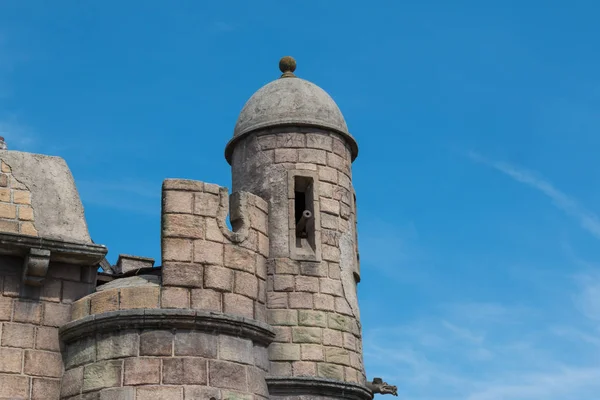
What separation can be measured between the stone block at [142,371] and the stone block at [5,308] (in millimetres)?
1379

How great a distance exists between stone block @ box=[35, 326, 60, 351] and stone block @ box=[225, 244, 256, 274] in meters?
1.95

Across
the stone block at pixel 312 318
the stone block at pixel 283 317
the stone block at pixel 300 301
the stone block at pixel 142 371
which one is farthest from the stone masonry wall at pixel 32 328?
the stone block at pixel 312 318

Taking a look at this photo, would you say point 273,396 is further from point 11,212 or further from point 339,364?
point 11,212

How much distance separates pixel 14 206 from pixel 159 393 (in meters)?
2.62

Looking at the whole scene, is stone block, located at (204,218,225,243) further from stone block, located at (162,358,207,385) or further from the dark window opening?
stone block, located at (162,358,207,385)

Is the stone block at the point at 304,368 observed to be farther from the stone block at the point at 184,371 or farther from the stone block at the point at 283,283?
the stone block at the point at 184,371

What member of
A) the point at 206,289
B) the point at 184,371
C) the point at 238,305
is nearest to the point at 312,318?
the point at 238,305

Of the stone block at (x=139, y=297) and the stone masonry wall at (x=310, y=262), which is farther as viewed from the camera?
the stone masonry wall at (x=310, y=262)

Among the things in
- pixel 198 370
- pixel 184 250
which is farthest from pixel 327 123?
pixel 198 370

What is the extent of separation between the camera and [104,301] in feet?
34.1

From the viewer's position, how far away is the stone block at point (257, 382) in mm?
10445

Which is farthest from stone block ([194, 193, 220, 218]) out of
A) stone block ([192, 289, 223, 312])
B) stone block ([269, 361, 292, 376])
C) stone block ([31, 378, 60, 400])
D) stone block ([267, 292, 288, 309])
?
stone block ([31, 378, 60, 400])

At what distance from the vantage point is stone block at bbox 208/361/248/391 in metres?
10.1

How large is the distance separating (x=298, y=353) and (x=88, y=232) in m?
2.67
